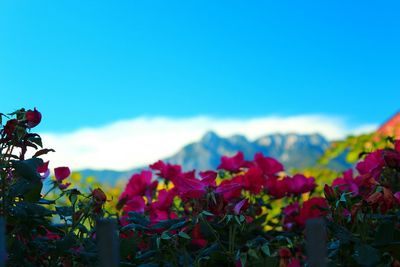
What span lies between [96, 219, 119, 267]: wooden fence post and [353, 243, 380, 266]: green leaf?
0.68m

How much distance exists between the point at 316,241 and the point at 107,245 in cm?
38

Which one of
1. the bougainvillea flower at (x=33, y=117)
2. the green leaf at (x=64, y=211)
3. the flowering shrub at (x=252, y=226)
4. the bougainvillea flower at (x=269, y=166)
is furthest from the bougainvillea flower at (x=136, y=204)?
the bougainvillea flower at (x=33, y=117)

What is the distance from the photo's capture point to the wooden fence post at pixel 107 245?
1.22 meters

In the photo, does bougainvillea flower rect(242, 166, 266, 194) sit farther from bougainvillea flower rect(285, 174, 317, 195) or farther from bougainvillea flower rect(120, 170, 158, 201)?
bougainvillea flower rect(120, 170, 158, 201)

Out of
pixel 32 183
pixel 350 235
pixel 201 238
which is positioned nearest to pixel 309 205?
pixel 201 238

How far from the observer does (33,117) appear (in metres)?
1.77

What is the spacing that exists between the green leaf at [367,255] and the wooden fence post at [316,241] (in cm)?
44

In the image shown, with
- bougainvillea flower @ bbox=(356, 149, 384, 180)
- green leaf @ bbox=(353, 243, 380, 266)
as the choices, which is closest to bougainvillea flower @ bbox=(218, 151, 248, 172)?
bougainvillea flower @ bbox=(356, 149, 384, 180)

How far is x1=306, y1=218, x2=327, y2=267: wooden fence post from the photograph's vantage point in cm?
122

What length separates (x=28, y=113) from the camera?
1.77m

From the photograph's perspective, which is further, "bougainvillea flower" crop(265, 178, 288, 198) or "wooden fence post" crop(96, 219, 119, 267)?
"bougainvillea flower" crop(265, 178, 288, 198)

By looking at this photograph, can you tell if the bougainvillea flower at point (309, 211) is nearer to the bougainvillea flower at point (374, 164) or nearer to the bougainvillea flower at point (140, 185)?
the bougainvillea flower at point (374, 164)

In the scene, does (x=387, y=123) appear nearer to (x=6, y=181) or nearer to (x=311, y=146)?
(x=6, y=181)

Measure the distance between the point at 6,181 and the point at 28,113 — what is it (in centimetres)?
19
